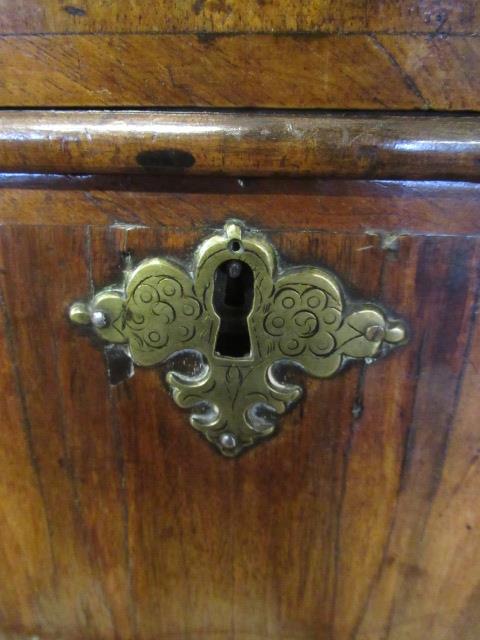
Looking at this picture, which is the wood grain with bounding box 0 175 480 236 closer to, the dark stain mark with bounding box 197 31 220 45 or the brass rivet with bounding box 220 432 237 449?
the dark stain mark with bounding box 197 31 220 45

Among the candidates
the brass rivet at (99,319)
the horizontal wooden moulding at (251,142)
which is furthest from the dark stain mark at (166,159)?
the brass rivet at (99,319)

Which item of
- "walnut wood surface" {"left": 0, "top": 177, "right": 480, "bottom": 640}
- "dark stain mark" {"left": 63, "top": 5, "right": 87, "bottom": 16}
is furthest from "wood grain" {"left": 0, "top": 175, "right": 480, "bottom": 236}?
"dark stain mark" {"left": 63, "top": 5, "right": 87, "bottom": 16}

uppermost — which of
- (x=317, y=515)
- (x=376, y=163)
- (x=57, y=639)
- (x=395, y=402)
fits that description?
(x=376, y=163)

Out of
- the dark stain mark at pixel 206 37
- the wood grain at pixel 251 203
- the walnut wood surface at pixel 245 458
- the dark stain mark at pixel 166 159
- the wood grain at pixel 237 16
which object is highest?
the wood grain at pixel 237 16

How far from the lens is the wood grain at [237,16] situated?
340mm

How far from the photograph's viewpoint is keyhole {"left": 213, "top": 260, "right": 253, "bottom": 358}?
16.8 inches

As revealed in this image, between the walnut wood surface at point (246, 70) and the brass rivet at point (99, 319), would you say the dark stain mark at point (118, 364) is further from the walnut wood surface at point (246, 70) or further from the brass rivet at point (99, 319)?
the walnut wood surface at point (246, 70)

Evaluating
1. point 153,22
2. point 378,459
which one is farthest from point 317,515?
point 153,22

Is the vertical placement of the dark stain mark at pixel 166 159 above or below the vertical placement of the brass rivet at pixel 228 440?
above

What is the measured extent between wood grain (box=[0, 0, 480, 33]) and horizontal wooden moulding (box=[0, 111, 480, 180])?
0.05 m

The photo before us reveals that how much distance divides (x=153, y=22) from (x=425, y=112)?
0.18 m

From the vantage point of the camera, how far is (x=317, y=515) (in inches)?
21.0

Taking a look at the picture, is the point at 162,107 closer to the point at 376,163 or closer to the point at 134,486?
the point at 376,163

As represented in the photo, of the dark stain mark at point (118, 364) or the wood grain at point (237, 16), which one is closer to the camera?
the wood grain at point (237, 16)
